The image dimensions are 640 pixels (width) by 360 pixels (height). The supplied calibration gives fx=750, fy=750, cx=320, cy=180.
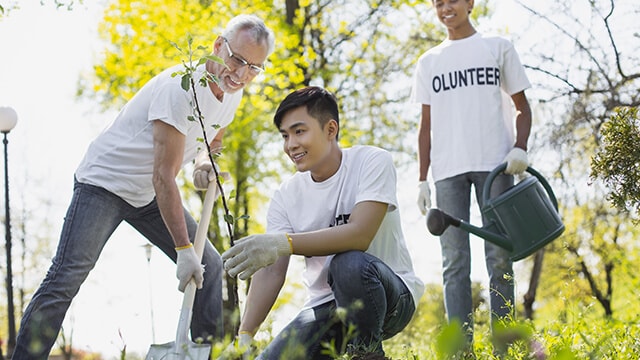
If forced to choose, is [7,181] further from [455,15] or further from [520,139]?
[520,139]

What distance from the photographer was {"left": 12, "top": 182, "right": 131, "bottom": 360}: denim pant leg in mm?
2660

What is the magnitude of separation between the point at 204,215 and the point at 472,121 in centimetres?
126

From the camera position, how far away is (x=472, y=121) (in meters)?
3.37

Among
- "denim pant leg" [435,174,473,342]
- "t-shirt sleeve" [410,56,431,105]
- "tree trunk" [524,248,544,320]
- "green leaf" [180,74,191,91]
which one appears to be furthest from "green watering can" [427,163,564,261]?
"tree trunk" [524,248,544,320]

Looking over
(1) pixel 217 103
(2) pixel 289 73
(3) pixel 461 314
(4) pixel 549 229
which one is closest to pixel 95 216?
(1) pixel 217 103

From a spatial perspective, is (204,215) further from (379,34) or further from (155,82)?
(379,34)

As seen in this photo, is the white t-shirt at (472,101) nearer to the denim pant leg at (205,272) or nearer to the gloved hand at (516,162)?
the gloved hand at (516,162)

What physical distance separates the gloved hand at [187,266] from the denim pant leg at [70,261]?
315 mm

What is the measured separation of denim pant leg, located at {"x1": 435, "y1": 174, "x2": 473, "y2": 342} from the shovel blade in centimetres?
108

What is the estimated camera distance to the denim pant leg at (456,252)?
321 cm

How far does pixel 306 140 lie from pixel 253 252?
495 mm

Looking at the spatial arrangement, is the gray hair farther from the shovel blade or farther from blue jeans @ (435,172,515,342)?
the shovel blade

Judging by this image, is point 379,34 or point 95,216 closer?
point 95,216

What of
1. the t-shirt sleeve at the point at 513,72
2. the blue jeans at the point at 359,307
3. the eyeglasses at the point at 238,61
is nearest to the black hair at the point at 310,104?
the eyeglasses at the point at 238,61
